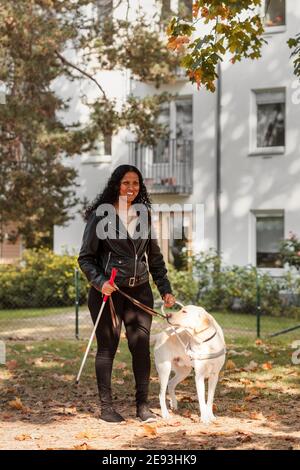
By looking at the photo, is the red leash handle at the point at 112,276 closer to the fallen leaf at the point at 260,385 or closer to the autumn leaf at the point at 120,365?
the fallen leaf at the point at 260,385

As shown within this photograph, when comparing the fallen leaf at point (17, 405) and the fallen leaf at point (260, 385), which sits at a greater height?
the fallen leaf at point (17, 405)

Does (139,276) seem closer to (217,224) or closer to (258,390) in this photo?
A: (258,390)

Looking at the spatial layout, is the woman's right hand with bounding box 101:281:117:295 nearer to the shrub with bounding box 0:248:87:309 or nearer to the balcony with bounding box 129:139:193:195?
the shrub with bounding box 0:248:87:309

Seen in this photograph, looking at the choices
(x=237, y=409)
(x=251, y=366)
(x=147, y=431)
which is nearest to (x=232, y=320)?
(x=251, y=366)

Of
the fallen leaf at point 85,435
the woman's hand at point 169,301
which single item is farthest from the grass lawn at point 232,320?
the fallen leaf at point 85,435

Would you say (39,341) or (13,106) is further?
(13,106)

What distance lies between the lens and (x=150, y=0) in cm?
2172

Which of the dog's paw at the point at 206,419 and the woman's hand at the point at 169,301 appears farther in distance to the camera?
the woman's hand at the point at 169,301

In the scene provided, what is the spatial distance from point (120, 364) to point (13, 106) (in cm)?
746

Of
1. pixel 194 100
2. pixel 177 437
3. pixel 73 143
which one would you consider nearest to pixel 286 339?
pixel 73 143

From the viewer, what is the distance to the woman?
717 cm

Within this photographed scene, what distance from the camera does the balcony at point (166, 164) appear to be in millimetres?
22766

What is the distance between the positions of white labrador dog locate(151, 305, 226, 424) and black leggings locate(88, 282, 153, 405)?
0.16m

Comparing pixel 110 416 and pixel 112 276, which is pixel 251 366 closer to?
pixel 110 416
